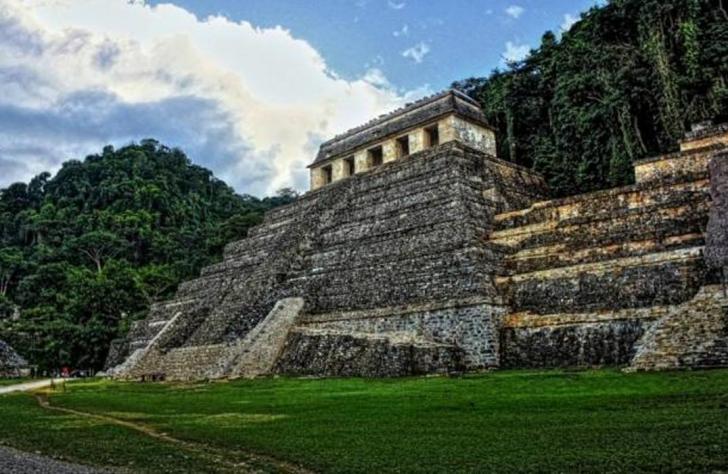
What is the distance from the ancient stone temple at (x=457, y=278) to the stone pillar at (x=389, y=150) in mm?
52

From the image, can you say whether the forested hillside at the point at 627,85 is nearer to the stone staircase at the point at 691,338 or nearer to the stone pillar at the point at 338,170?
the stone pillar at the point at 338,170

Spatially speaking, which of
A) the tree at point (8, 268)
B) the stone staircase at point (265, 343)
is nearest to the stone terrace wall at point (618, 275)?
the stone staircase at point (265, 343)

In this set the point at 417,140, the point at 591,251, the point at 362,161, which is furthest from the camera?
the point at 362,161

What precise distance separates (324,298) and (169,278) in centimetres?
2532

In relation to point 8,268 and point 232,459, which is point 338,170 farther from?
point 8,268

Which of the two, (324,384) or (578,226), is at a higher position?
(578,226)

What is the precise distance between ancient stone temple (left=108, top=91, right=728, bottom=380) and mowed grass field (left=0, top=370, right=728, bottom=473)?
8.11 feet

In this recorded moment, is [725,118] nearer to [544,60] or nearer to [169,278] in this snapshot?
[544,60]

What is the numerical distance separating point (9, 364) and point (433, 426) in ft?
87.2

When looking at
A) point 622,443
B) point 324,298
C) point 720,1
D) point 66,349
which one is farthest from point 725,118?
point 66,349

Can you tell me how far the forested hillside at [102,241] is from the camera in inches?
1435

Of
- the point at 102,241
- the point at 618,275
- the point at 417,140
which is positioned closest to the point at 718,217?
the point at 618,275

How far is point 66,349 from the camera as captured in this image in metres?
34.4

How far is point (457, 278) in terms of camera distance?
60.0 feet
